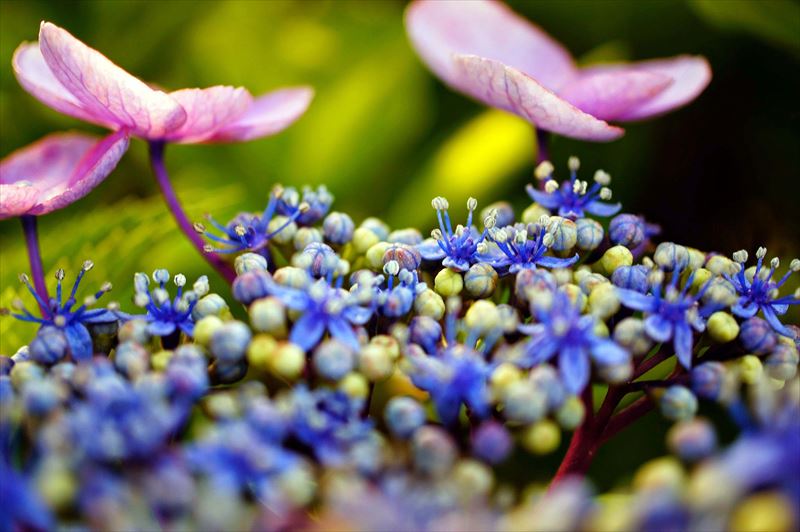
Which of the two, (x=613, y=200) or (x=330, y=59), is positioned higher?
(x=330, y=59)

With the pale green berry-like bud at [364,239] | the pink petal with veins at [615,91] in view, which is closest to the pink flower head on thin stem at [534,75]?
the pink petal with veins at [615,91]

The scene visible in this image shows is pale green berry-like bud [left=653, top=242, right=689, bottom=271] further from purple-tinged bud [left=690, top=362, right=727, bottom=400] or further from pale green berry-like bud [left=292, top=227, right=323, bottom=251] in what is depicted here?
pale green berry-like bud [left=292, top=227, right=323, bottom=251]

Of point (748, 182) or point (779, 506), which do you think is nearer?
point (779, 506)

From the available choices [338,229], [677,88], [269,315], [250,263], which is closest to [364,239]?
[338,229]

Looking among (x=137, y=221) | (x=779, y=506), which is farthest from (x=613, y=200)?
(x=779, y=506)

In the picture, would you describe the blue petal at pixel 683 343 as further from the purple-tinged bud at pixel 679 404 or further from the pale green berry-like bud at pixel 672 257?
the pale green berry-like bud at pixel 672 257

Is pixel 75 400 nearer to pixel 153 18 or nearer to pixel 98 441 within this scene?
pixel 98 441

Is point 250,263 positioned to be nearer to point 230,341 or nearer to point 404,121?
point 230,341

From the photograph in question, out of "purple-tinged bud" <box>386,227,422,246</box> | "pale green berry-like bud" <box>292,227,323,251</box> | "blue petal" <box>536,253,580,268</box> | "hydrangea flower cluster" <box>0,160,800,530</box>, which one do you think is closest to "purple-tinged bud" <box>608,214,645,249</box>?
"hydrangea flower cluster" <box>0,160,800,530</box>
